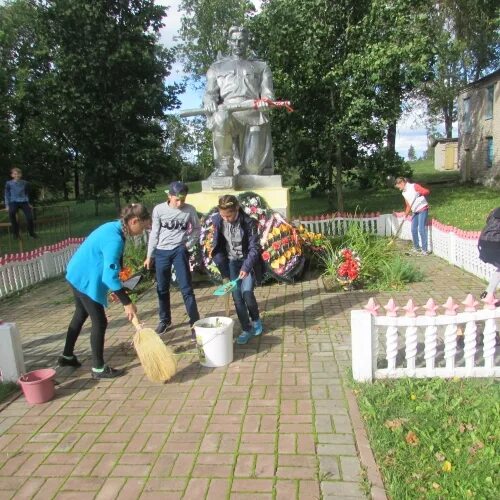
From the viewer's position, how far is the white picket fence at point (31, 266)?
25.4 feet

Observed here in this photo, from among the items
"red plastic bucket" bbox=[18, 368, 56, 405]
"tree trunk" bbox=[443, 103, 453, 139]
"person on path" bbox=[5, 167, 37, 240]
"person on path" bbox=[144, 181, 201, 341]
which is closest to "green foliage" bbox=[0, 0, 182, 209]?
"person on path" bbox=[5, 167, 37, 240]

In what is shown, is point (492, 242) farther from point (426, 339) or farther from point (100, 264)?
point (100, 264)

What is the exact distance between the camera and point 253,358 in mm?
4332

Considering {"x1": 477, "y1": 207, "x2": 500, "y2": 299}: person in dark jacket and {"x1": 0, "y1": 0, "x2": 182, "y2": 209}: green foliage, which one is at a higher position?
{"x1": 0, "y1": 0, "x2": 182, "y2": 209}: green foliage

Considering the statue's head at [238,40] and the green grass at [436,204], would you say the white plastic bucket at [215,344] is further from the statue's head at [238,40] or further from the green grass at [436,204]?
the green grass at [436,204]

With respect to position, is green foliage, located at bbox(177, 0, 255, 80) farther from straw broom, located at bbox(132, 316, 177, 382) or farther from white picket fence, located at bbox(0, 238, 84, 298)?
straw broom, located at bbox(132, 316, 177, 382)

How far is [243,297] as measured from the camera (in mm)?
4703

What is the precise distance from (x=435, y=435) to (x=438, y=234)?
646cm

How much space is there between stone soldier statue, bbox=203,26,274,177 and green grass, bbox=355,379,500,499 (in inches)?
210

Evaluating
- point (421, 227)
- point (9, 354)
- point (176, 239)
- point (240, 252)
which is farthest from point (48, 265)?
point (421, 227)

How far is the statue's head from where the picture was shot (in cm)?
801

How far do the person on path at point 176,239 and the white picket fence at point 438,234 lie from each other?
174 inches

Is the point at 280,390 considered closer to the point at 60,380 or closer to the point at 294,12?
the point at 60,380

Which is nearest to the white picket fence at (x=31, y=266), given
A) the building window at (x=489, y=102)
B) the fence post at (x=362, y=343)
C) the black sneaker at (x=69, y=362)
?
the black sneaker at (x=69, y=362)
